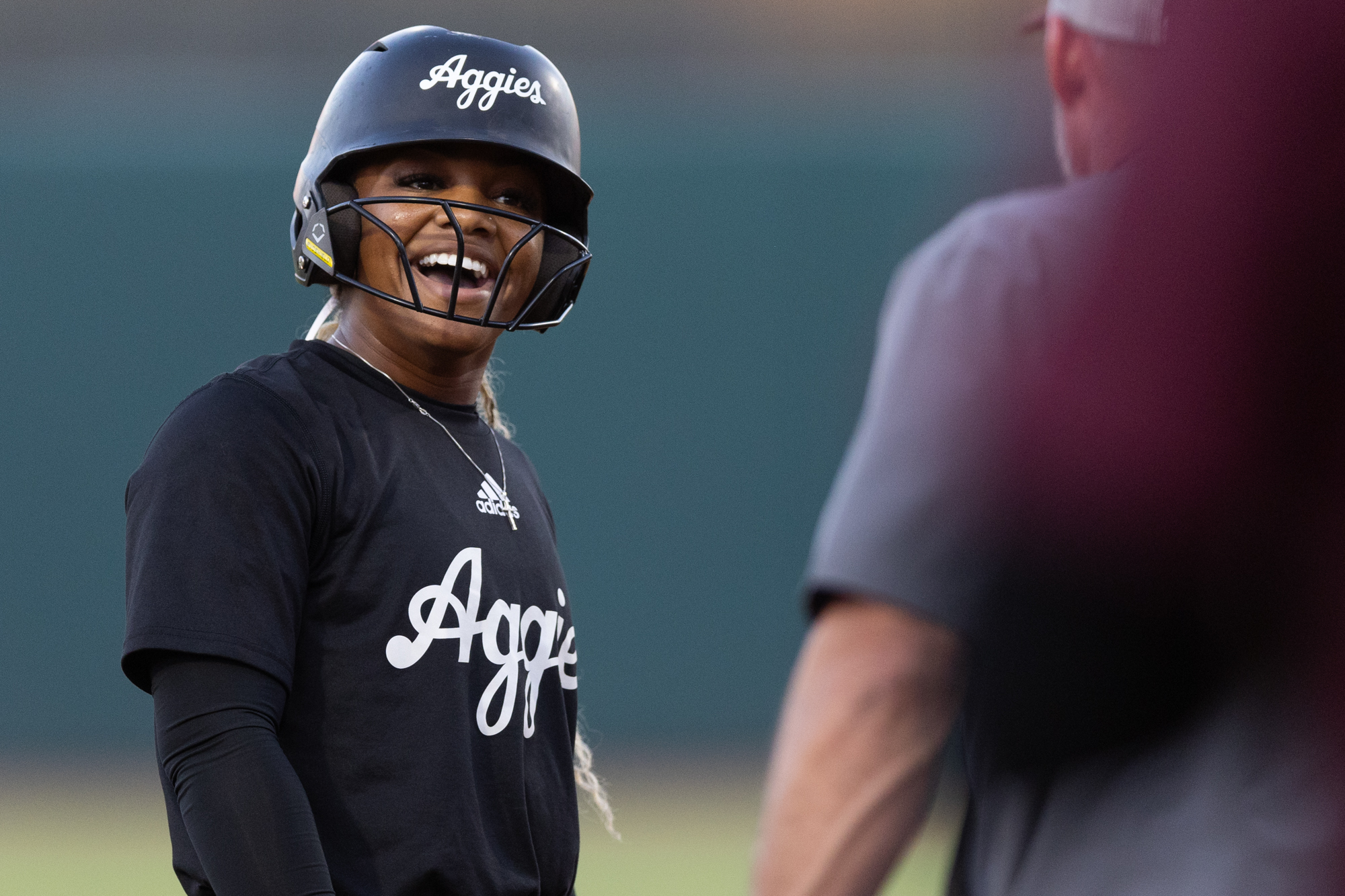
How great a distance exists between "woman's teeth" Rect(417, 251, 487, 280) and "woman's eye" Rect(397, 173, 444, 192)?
11 cm

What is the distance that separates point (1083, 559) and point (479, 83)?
1561 millimetres

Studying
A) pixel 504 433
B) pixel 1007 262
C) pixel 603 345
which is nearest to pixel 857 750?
pixel 1007 262

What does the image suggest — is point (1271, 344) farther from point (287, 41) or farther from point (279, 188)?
point (287, 41)

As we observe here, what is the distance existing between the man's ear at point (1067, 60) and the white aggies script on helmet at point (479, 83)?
1335 mm

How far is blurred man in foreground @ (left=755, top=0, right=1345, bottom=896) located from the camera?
3.08 ft

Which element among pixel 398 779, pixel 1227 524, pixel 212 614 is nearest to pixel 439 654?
pixel 398 779

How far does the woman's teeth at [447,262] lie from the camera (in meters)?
2.24

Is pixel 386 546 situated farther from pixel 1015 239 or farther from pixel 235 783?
pixel 1015 239

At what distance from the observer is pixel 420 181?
228 centimetres

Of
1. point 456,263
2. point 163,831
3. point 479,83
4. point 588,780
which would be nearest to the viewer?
point 456,263

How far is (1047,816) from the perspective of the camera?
104cm

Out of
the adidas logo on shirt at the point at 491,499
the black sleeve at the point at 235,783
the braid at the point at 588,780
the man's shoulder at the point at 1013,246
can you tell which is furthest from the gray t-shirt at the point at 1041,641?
the braid at the point at 588,780

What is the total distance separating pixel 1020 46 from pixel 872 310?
307 mm

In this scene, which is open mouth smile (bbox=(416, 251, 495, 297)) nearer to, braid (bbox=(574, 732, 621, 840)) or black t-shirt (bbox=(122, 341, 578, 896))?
black t-shirt (bbox=(122, 341, 578, 896))
